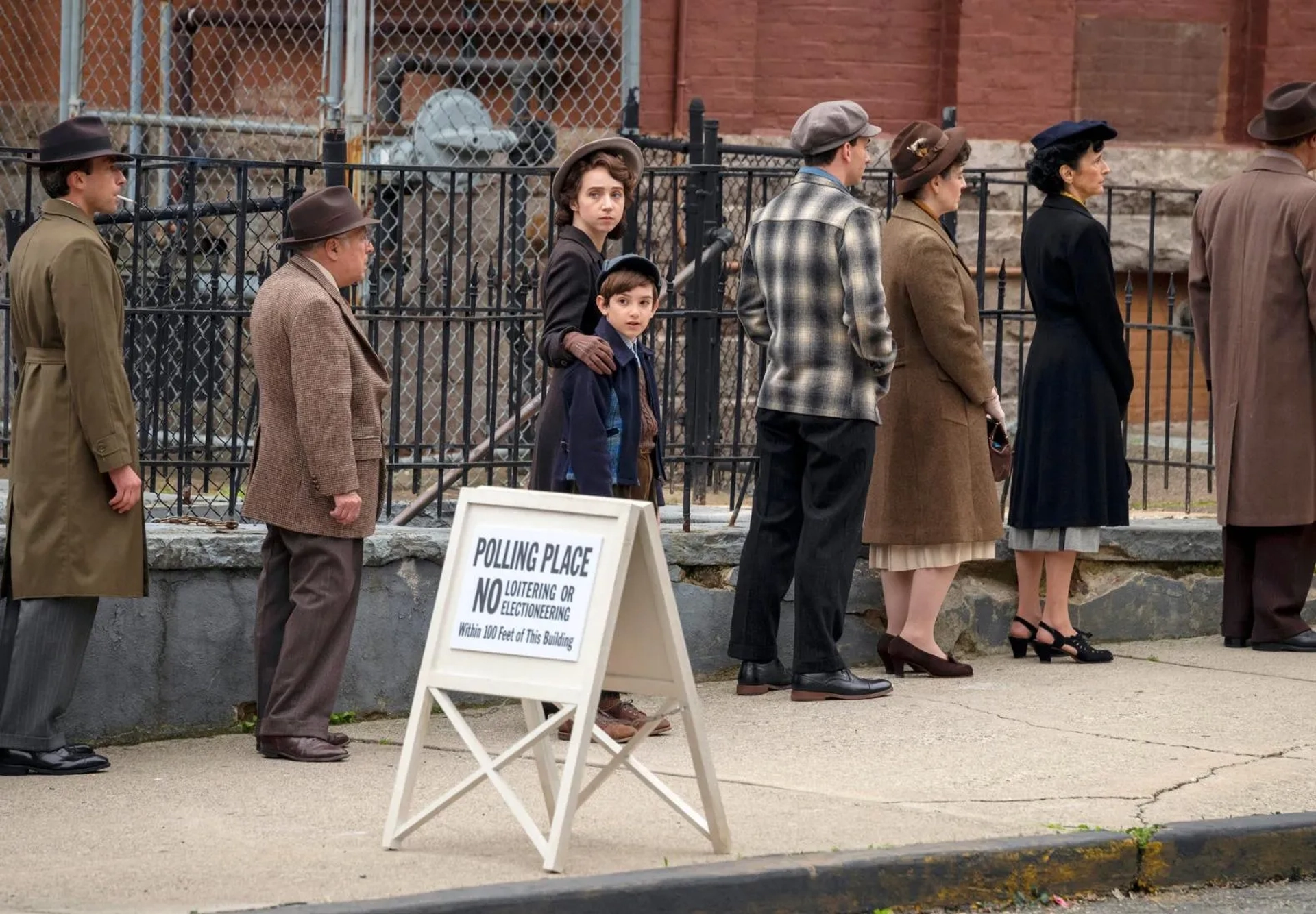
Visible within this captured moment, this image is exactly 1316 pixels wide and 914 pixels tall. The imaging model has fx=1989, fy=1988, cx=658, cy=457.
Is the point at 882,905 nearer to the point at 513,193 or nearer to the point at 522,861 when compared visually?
the point at 522,861

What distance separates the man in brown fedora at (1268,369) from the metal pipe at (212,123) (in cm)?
552

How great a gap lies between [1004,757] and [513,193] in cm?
267

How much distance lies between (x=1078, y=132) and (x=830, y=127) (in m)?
1.21

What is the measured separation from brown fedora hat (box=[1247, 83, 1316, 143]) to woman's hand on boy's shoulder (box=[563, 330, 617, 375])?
3098mm

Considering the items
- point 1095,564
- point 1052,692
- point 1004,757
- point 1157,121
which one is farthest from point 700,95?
point 1004,757

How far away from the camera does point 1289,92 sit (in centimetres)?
777

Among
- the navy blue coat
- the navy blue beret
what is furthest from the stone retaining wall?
the navy blue beret

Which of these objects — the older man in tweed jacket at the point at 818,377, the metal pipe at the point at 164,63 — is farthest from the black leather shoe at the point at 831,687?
the metal pipe at the point at 164,63

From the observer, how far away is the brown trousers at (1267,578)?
7.74m

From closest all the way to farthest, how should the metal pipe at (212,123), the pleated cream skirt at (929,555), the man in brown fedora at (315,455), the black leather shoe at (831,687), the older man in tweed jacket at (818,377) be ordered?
the man in brown fedora at (315,455), the older man in tweed jacket at (818,377), the black leather shoe at (831,687), the pleated cream skirt at (929,555), the metal pipe at (212,123)

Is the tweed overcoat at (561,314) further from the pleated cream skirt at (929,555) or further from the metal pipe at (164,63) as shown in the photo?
the metal pipe at (164,63)

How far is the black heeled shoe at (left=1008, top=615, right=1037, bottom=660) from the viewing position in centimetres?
765

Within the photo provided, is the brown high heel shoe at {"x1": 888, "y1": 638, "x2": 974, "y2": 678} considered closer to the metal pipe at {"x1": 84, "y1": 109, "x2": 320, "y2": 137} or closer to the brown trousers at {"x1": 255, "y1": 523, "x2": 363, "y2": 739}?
the brown trousers at {"x1": 255, "y1": 523, "x2": 363, "y2": 739}

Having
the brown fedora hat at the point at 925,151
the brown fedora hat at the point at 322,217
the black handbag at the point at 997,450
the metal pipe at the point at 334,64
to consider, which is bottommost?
the black handbag at the point at 997,450
